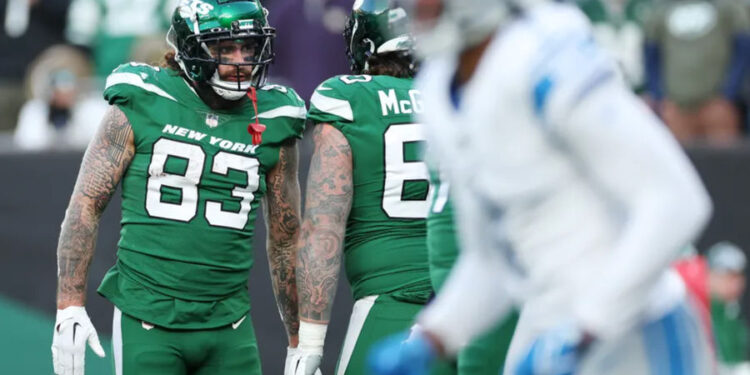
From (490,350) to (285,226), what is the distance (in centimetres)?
93

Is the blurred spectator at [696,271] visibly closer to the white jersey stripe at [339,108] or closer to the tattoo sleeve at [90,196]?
the white jersey stripe at [339,108]

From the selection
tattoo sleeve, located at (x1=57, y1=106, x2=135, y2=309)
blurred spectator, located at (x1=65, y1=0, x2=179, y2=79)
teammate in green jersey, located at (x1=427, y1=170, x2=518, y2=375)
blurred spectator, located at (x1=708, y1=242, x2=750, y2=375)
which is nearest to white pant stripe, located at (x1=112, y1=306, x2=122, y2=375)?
tattoo sleeve, located at (x1=57, y1=106, x2=135, y2=309)

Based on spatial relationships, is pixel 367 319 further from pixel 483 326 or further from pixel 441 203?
pixel 483 326

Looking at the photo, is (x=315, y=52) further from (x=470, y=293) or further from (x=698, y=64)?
(x=470, y=293)

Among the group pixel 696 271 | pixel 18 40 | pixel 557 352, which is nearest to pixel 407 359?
pixel 557 352

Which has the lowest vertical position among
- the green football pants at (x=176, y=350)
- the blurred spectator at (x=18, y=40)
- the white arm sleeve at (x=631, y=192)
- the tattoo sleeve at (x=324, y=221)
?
the blurred spectator at (x=18, y=40)

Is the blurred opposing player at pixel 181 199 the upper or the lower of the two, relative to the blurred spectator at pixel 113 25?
upper

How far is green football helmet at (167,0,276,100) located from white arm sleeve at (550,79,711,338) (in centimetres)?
179

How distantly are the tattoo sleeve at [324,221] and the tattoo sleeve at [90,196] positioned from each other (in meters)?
0.54

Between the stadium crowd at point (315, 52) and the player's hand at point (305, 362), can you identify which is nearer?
the player's hand at point (305, 362)

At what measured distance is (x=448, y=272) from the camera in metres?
3.57

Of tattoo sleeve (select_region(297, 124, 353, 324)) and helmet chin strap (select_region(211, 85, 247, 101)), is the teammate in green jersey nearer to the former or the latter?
tattoo sleeve (select_region(297, 124, 353, 324))

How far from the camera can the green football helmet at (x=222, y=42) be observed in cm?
401

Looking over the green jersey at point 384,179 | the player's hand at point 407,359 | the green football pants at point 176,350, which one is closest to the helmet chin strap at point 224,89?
the green jersey at point 384,179
